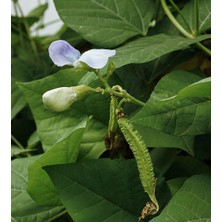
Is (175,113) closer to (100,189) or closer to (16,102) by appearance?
(100,189)

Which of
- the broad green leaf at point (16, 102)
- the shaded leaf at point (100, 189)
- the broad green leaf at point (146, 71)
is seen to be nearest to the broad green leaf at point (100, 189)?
the shaded leaf at point (100, 189)

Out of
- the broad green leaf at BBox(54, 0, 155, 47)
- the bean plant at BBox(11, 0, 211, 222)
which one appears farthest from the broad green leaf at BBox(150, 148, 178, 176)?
the broad green leaf at BBox(54, 0, 155, 47)

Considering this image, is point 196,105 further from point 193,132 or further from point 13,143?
point 13,143

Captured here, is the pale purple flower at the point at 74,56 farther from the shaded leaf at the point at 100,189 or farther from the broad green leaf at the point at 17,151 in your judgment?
the broad green leaf at the point at 17,151

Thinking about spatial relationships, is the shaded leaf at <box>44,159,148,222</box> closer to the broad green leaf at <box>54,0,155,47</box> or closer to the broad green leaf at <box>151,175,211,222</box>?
the broad green leaf at <box>151,175,211,222</box>

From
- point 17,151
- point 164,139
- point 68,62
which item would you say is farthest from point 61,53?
point 17,151
